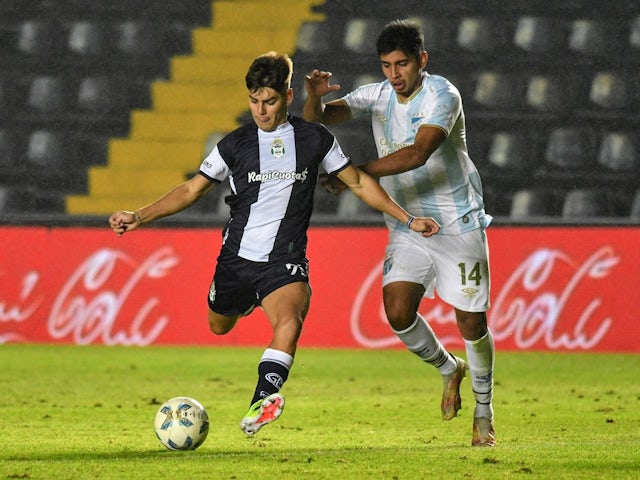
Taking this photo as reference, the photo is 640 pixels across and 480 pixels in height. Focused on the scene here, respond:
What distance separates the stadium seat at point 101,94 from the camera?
1503 cm

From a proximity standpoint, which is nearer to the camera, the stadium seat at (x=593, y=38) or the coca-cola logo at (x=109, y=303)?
the coca-cola logo at (x=109, y=303)

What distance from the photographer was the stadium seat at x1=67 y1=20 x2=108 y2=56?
1536cm

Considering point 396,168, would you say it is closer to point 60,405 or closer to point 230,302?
point 230,302

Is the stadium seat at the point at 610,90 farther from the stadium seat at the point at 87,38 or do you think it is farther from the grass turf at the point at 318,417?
the stadium seat at the point at 87,38

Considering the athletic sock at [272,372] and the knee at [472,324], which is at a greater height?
the knee at [472,324]

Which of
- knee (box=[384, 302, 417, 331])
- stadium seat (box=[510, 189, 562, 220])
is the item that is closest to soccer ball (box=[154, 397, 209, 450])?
knee (box=[384, 302, 417, 331])

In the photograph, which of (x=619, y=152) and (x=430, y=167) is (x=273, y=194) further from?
(x=619, y=152)

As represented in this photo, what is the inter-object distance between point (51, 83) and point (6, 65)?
25.4 inches

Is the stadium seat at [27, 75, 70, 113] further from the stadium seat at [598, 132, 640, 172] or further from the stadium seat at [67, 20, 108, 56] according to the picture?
the stadium seat at [598, 132, 640, 172]

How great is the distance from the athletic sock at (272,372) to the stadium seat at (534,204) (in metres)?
7.90

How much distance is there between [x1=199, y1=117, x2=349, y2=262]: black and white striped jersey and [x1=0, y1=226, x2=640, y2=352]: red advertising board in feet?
17.2

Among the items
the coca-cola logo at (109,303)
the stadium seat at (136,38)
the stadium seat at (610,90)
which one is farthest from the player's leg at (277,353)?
the stadium seat at (136,38)

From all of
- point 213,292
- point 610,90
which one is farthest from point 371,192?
point 610,90

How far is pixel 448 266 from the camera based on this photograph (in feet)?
19.9
